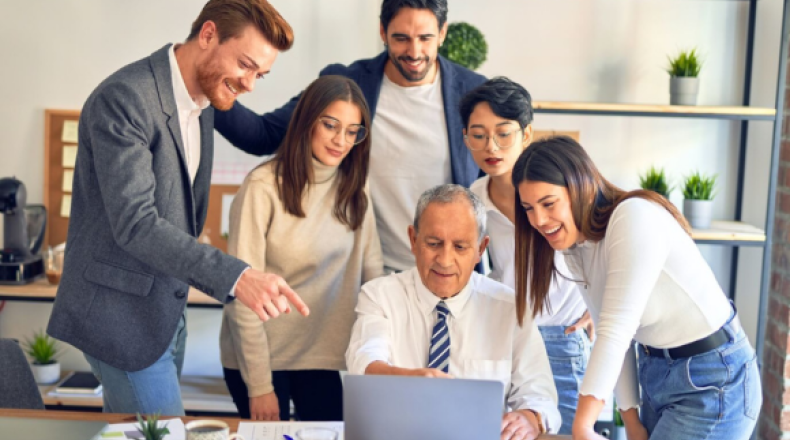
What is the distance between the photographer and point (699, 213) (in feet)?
10.4

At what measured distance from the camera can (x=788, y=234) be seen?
310 centimetres

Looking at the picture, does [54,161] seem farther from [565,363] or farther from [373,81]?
[565,363]

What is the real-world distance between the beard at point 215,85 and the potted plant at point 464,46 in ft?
4.42

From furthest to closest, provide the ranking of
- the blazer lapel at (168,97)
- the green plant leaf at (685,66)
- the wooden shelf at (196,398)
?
the wooden shelf at (196,398) → the green plant leaf at (685,66) → the blazer lapel at (168,97)

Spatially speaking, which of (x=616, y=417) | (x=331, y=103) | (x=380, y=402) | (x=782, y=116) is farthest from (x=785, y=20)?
(x=380, y=402)

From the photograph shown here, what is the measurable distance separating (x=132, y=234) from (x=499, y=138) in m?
1.00

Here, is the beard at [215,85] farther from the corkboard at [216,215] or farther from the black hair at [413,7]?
the corkboard at [216,215]

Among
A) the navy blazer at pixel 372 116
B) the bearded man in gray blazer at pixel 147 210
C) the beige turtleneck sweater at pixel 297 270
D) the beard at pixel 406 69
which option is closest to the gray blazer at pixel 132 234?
the bearded man in gray blazer at pixel 147 210

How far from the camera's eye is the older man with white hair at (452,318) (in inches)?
79.1

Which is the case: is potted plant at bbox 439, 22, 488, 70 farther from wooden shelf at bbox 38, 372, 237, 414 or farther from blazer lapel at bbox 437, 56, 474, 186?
wooden shelf at bbox 38, 372, 237, 414

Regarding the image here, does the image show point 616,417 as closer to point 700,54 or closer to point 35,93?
point 700,54

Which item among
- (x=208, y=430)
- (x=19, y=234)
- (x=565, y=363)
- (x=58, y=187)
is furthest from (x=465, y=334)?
(x=58, y=187)


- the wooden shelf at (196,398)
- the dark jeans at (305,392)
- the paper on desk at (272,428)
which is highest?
the paper on desk at (272,428)

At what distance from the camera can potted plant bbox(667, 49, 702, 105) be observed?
313 cm
